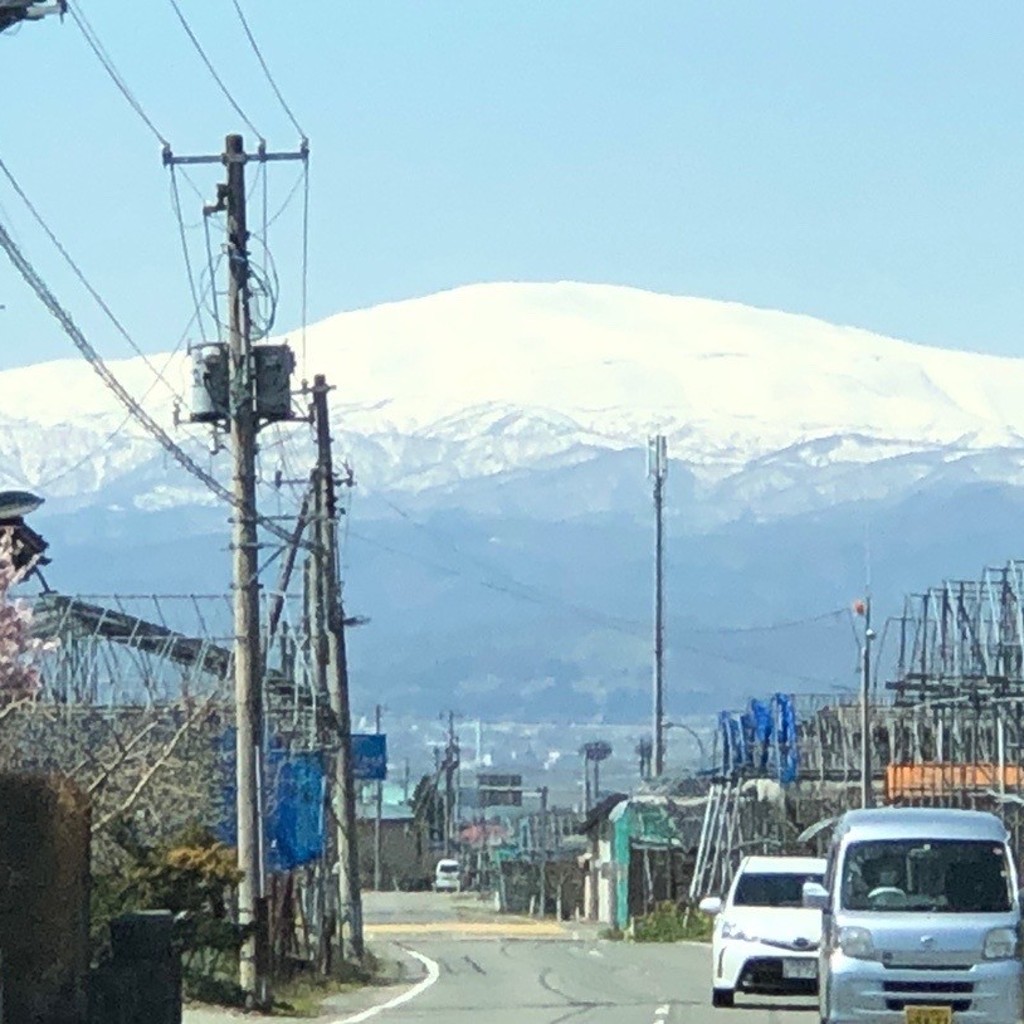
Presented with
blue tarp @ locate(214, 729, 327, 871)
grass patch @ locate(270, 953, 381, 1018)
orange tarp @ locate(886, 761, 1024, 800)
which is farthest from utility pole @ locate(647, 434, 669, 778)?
blue tarp @ locate(214, 729, 327, 871)

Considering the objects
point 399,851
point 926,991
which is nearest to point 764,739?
point 926,991

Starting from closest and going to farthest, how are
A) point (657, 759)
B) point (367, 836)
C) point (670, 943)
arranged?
point (670, 943), point (657, 759), point (367, 836)

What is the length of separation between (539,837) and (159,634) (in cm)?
6316

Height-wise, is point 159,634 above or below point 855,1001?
above

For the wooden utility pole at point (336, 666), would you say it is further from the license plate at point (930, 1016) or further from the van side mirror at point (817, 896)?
the license plate at point (930, 1016)

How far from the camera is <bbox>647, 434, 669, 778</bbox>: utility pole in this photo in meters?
76.2

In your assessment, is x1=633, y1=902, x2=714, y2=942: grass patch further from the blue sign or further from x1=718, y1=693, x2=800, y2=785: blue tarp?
the blue sign

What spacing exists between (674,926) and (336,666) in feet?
74.8

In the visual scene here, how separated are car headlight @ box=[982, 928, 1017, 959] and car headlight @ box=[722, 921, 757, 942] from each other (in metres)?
8.10

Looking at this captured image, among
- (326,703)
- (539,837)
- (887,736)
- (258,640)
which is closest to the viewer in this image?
(258,640)

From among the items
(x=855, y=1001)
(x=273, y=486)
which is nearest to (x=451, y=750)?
(x=273, y=486)

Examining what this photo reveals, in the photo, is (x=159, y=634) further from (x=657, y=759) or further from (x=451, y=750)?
(x=451, y=750)

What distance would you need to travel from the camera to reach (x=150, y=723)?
1114 inches

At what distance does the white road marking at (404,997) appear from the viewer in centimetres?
2885
